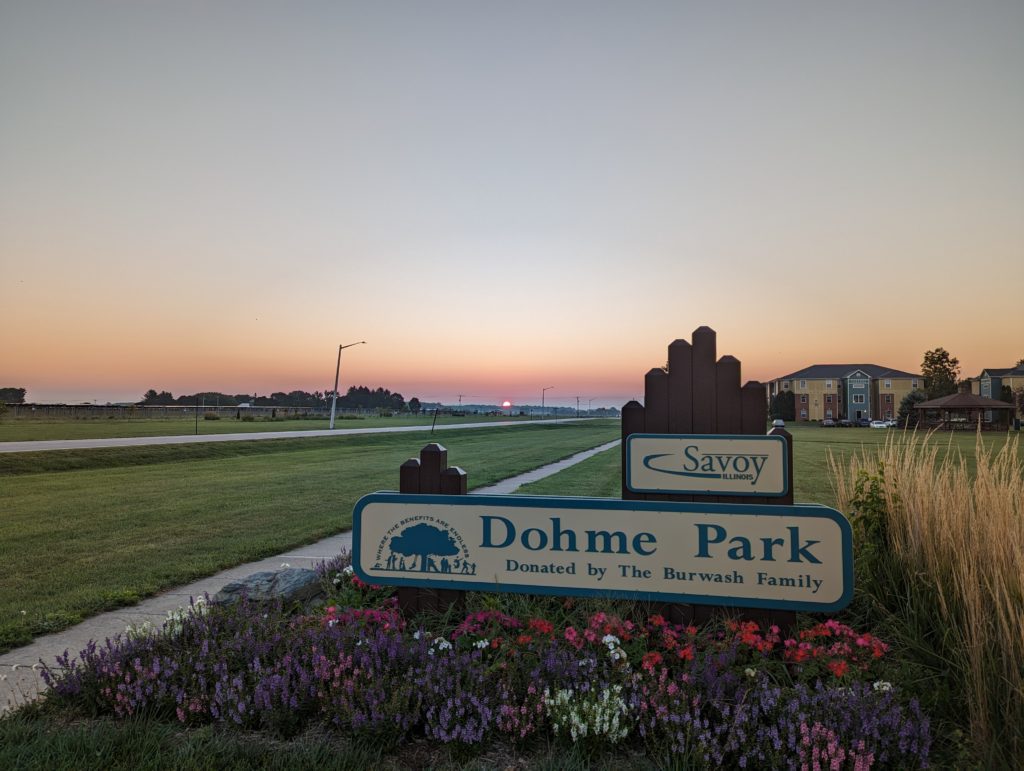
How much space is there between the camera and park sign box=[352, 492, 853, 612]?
3811 mm

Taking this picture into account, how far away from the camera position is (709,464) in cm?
431

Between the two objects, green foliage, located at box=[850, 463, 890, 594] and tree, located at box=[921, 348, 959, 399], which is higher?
tree, located at box=[921, 348, 959, 399]

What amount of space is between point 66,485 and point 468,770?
48.8 feet

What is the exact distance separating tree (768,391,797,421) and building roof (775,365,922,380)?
5301 mm

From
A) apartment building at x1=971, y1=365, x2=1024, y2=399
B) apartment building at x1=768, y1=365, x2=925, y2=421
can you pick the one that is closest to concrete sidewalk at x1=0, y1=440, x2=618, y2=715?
apartment building at x1=971, y1=365, x2=1024, y2=399

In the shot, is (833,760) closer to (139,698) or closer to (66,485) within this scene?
(139,698)

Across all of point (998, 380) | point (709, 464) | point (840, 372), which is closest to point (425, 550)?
point (709, 464)

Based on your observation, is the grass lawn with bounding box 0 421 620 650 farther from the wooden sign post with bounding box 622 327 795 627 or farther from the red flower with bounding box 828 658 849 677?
the red flower with bounding box 828 658 849 677

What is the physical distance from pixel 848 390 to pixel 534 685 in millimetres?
115267

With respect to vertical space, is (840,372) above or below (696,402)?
above

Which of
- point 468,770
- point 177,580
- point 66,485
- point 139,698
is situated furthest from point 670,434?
point 66,485

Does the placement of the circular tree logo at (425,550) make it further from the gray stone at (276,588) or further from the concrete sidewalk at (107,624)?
the concrete sidewalk at (107,624)

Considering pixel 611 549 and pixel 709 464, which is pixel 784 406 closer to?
pixel 709 464

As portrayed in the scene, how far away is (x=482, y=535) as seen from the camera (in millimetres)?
4289
